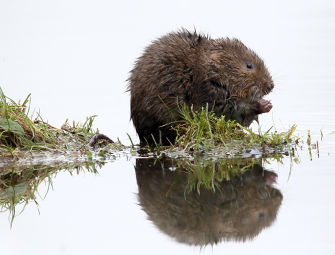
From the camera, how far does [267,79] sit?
8.80 meters

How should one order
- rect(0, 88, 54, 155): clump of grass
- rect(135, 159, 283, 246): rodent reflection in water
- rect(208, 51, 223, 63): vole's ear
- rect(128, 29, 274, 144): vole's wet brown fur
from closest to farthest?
1. rect(135, 159, 283, 246): rodent reflection in water
2. rect(0, 88, 54, 155): clump of grass
3. rect(128, 29, 274, 144): vole's wet brown fur
4. rect(208, 51, 223, 63): vole's ear

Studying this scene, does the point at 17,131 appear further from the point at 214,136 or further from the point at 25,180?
the point at 214,136

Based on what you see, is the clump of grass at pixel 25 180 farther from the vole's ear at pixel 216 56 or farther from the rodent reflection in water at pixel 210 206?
the vole's ear at pixel 216 56

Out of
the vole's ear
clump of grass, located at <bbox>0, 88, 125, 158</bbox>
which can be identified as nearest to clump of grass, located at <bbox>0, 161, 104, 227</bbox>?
clump of grass, located at <bbox>0, 88, 125, 158</bbox>

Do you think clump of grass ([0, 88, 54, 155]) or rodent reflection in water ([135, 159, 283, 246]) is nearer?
rodent reflection in water ([135, 159, 283, 246])

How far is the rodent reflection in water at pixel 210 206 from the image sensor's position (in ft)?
15.5

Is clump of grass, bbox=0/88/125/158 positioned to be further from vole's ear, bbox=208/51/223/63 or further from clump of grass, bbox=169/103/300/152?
vole's ear, bbox=208/51/223/63

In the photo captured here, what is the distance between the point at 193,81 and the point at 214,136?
1.16 meters

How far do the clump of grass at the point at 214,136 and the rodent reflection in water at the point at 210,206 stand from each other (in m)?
1.01

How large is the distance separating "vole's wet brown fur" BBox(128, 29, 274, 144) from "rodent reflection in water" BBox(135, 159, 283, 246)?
6.11ft

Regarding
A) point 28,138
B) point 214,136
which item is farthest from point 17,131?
point 214,136

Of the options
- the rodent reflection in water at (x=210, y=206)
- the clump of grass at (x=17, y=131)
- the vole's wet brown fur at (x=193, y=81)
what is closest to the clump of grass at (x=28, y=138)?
the clump of grass at (x=17, y=131)

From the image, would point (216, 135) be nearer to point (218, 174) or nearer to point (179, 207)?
point (218, 174)

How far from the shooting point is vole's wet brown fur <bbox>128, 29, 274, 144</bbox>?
817cm
